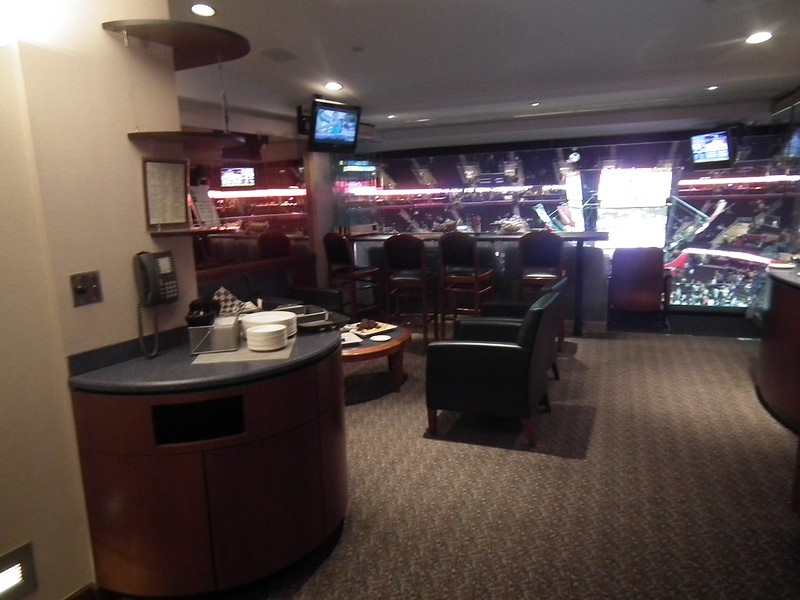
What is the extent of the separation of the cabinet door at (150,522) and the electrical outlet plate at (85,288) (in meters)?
0.55

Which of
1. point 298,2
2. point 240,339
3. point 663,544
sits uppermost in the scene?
point 298,2

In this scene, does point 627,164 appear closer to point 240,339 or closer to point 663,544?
point 663,544

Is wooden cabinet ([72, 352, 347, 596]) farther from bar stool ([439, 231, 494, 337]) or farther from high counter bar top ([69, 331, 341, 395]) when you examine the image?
bar stool ([439, 231, 494, 337])

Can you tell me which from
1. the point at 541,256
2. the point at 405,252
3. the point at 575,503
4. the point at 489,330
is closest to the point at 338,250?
the point at 405,252

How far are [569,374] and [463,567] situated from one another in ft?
8.96

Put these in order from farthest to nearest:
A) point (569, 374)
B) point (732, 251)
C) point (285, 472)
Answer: point (732, 251) < point (569, 374) < point (285, 472)

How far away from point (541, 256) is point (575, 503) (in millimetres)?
3152

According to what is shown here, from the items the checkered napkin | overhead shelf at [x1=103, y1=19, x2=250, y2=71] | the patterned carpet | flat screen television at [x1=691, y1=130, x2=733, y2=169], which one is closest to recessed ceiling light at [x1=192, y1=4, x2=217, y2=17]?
overhead shelf at [x1=103, y1=19, x2=250, y2=71]

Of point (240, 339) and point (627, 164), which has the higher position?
point (627, 164)

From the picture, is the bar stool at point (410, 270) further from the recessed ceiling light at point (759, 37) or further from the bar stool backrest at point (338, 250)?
the recessed ceiling light at point (759, 37)

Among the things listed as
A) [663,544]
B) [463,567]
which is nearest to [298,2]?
[463,567]

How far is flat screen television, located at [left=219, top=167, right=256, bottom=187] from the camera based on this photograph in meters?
7.32

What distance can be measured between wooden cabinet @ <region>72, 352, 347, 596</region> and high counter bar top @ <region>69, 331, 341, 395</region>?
29mm

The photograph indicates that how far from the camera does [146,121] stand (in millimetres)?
2070
